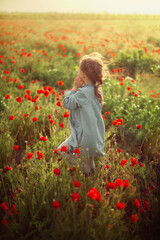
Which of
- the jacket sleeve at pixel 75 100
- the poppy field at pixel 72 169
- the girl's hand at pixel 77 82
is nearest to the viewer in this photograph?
the poppy field at pixel 72 169

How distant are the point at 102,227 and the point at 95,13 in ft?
83.2

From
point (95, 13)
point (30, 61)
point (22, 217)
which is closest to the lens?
point (22, 217)

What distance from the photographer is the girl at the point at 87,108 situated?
6.63 ft

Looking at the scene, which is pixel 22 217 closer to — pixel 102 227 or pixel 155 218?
pixel 102 227

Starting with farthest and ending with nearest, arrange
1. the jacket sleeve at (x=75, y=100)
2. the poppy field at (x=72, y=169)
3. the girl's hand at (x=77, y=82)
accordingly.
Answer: the girl's hand at (x=77, y=82), the jacket sleeve at (x=75, y=100), the poppy field at (x=72, y=169)

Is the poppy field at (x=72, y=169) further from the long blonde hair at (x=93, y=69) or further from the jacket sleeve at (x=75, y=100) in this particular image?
the long blonde hair at (x=93, y=69)

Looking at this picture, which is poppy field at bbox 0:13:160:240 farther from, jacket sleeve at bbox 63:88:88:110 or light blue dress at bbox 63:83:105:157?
jacket sleeve at bbox 63:88:88:110

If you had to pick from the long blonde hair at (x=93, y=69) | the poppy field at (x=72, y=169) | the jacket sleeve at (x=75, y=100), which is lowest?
the poppy field at (x=72, y=169)

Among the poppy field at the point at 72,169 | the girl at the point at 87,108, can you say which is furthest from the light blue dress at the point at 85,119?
the poppy field at the point at 72,169

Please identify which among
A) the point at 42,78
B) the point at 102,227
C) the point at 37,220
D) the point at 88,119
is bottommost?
the point at 37,220

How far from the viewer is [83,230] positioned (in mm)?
1387

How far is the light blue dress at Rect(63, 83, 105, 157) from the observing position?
2.02 meters

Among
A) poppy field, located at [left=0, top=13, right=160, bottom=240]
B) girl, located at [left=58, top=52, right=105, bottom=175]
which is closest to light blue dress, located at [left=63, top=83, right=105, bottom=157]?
girl, located at [left=58, top=52, right=105, bottom=175]

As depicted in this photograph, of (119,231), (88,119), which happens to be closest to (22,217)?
(119,231)
